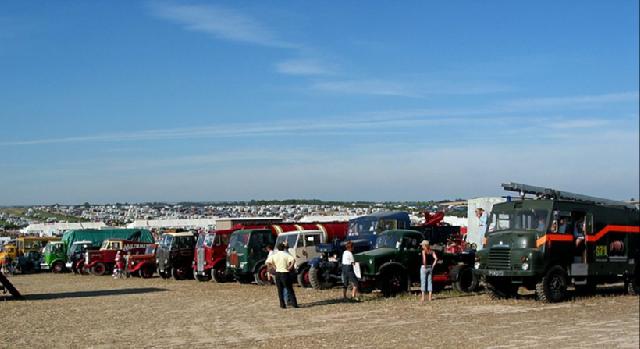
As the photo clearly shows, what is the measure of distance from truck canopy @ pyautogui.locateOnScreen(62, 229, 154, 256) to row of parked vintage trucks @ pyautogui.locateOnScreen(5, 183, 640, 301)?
2069 centimetres

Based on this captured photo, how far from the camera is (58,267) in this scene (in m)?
46.7

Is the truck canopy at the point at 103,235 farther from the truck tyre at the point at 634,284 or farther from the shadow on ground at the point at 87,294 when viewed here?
the truck tyre at the point at 634,284

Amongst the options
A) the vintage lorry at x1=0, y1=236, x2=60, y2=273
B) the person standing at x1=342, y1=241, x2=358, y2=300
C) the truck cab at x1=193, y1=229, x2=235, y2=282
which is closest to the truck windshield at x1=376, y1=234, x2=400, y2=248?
the person standing at x1=342, y1=241, x2=358, y2=300

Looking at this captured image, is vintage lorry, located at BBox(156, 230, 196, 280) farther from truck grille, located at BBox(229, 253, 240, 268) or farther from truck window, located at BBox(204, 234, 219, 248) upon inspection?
truck grille, located at BBox(229, 253, 240, 268)

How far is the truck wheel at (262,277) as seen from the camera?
27781 mm

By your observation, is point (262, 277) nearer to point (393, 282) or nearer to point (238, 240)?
point (238, 240)

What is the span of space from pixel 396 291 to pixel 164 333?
26.2 ft

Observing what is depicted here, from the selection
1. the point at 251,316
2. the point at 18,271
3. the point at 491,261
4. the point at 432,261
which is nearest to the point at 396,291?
the point at 432,261

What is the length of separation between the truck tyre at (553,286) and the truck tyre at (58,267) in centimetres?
3362

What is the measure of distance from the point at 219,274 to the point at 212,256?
71cm

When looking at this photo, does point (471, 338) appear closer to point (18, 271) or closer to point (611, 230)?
point (611, 230)

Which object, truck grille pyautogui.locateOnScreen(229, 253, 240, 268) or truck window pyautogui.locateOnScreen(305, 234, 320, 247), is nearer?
truck window pyautogui.locateOnScreen(305, 234, 320, 247)

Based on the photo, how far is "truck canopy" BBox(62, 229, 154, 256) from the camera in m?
50.1

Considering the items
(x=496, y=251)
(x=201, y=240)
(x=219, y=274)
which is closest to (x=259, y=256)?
(x=219, y=274)
